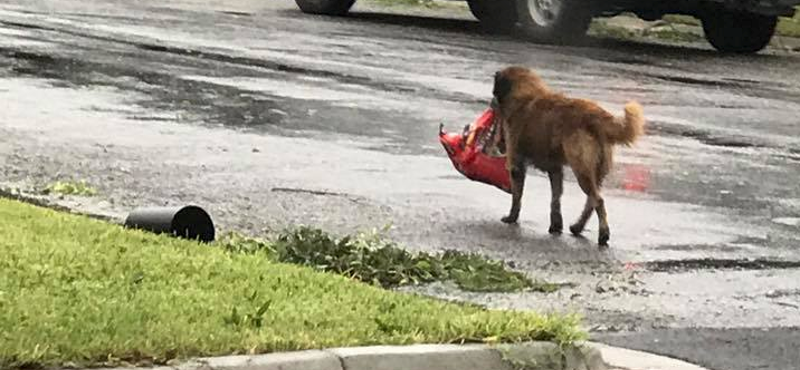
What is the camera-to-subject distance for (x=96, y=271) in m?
5.84

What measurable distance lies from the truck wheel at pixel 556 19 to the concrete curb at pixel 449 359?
1437cm

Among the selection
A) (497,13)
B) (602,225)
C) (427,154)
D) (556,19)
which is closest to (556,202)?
(602,225)

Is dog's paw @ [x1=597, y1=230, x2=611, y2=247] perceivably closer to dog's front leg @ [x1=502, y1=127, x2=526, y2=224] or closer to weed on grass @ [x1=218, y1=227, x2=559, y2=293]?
dog's front leg @ [x1=502, y1=127, x2=526, y2=224]

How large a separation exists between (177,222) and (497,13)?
15.2 meters

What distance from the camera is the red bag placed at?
8523mm

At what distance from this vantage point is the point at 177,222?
690cm

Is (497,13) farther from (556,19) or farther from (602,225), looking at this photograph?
(602,225)

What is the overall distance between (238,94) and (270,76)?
1.52m

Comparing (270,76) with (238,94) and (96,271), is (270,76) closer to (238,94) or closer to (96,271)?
(238,94)

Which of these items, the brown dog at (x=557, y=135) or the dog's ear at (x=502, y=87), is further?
the dog's ear at (x=502, y=87)

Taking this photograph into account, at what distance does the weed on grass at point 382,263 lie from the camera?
21.9ft

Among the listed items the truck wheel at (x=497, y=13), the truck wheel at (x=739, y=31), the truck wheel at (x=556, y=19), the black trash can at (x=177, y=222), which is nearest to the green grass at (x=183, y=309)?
the black trash can at (x=177, y=222)

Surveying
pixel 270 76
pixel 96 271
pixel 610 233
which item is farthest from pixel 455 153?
pixel 270 76

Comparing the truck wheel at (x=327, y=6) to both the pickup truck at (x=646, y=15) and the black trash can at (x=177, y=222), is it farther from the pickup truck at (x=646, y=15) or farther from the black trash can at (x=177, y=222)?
the black trash can at (x=177, y=222)
